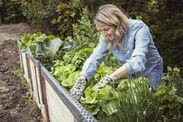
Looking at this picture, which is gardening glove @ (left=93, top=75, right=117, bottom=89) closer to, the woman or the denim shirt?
the woman

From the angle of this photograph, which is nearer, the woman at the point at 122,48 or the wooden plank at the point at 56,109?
the woman at the point at 122,48

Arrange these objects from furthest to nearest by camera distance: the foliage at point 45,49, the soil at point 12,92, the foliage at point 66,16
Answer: the foliage at point 66,16
the soil at point 12,92
the foliage at point 45,49

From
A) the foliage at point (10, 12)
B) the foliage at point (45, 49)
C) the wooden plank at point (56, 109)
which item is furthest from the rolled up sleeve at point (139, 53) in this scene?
the foliage at point (10, 12)

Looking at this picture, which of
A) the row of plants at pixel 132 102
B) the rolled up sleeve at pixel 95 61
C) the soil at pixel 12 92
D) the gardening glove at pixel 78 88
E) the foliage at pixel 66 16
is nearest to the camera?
the row of plants at pixel 132 102

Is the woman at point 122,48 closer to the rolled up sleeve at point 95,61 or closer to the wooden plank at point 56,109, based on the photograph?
the rolled up sleeve at point 95,61

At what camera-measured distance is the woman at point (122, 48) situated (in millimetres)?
3006

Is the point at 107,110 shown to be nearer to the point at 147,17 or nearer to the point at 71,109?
the point at 71,109

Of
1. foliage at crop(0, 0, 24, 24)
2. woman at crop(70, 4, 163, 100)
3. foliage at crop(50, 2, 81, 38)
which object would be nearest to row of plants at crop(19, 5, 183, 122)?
woman at crop(70, 4, 163, 100)

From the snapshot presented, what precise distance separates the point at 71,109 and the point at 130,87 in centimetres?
55

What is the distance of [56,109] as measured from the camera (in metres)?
3.85

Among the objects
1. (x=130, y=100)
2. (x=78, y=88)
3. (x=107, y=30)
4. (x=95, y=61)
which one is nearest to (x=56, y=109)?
(x=78, y=88)

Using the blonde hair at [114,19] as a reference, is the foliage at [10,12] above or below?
below

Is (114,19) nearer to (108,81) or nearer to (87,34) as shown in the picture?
(108,81)

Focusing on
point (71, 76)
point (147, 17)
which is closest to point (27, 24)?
point (147, 17)
